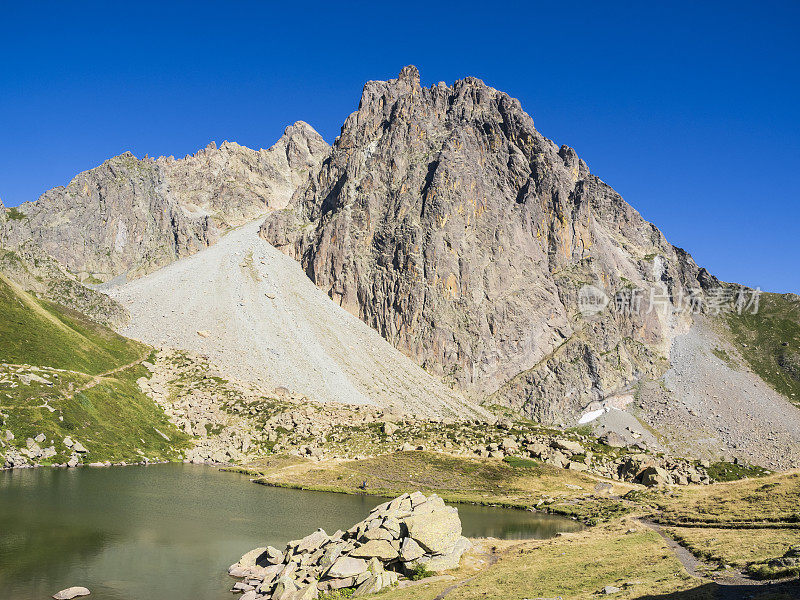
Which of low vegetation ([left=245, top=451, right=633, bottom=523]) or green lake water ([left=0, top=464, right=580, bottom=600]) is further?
low vegetation ([left=245, top=451, right=633, bottom=523])

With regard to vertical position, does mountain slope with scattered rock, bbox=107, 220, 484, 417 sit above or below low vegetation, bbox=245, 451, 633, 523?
above

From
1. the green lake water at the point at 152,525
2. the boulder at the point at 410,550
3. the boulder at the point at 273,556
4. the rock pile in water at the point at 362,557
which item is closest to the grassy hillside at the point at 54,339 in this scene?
the green lake water at the point at 152,525

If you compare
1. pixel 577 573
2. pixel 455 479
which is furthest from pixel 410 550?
pixel 455 479

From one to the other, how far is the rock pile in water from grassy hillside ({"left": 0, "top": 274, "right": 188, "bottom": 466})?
168 ft

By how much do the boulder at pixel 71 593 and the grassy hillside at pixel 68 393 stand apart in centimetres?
4764

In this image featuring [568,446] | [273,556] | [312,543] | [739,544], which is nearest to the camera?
[739,544]

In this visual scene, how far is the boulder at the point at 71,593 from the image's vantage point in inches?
1289

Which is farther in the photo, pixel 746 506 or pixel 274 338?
pixel 274 338

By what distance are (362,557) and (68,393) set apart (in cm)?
7088

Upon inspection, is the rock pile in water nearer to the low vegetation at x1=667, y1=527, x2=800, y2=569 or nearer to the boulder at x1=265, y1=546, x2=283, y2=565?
the boulder at x1=265, y1=546, x2=283, y2=565

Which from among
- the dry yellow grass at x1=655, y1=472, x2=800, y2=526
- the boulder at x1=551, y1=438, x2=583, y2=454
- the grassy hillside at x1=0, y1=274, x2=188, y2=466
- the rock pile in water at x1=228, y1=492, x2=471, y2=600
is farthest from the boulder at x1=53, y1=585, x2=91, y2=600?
the boulder at x1=551, y1=438, x2=583, y2=454

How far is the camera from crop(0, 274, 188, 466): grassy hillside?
7744 cm

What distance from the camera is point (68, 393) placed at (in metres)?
87.4

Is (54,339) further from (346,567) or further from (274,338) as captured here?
(346,567)
